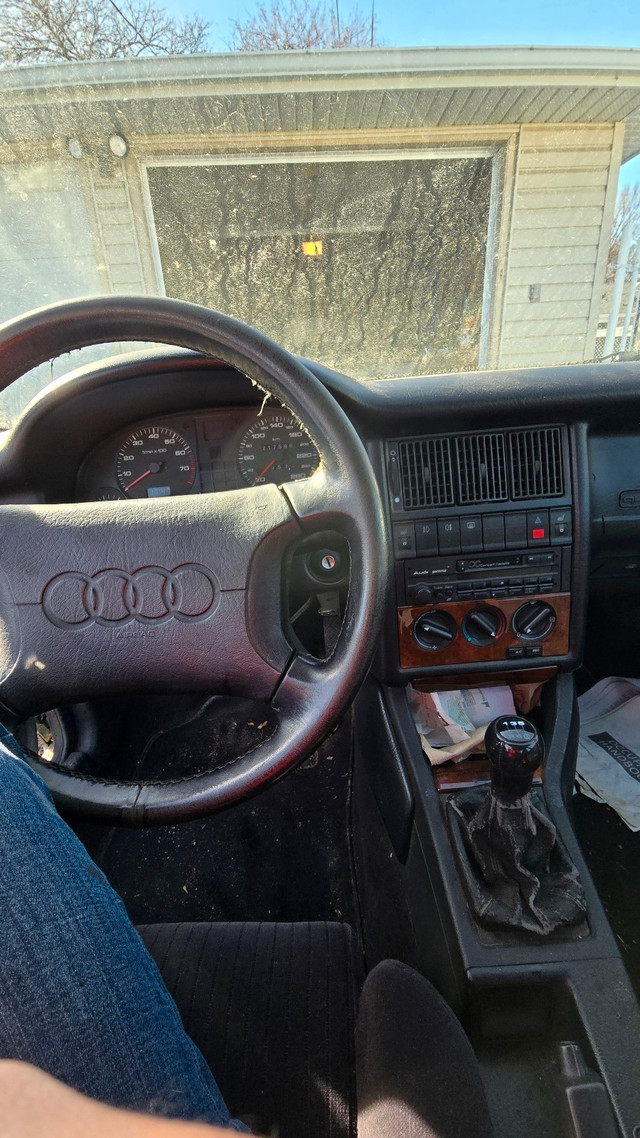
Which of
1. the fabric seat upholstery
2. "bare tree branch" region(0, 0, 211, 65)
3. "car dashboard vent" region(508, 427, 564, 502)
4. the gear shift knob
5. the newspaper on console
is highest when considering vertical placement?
"bare tree branch" region(0, 0, 211, 65)

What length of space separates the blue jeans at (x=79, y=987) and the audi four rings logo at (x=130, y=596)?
282 mm

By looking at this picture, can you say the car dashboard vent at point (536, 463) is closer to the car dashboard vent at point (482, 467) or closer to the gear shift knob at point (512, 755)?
the car dashboard vent at point (482, 467)

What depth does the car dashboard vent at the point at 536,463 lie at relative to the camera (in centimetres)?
151

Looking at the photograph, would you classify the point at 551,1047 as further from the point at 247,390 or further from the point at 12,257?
the point at 12,257

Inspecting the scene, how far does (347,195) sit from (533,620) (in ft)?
5.23

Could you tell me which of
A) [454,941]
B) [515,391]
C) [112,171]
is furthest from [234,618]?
[112,171]

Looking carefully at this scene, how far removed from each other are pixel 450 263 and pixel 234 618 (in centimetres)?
196

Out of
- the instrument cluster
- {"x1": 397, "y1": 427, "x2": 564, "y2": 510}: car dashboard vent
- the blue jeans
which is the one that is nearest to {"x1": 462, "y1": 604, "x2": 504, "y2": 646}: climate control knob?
{"x1": 397, "y1": 427, "x2": 564, "y2": 510}: car dashboard vent

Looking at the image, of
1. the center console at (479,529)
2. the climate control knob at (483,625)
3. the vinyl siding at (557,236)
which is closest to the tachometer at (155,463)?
the center console at (479,529)

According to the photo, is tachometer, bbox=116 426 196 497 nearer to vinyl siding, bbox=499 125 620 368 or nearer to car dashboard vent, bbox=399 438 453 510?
car dashboard vent, bbox=399 438 453 510

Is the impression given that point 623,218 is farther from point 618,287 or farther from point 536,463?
point 536,463

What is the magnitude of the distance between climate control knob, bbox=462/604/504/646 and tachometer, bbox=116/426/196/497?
75 cm

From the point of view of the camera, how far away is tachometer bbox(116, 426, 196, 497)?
1591mm

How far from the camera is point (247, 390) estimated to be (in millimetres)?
1497
